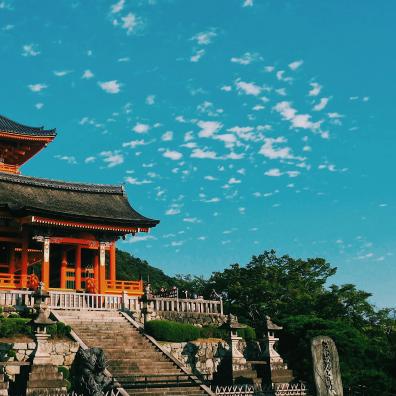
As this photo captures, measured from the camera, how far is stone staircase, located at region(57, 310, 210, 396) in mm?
20344

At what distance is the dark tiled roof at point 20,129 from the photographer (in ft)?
135

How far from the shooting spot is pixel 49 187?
128 ft

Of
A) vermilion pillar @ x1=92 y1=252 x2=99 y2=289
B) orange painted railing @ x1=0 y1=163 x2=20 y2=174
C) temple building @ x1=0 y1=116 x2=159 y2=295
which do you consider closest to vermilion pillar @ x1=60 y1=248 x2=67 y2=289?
temple building @ x1=0 y1=116 x2=159 y2=295

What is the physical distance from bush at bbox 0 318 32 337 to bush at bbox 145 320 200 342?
5524 millimetres

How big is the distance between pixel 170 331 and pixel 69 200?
51.5ft

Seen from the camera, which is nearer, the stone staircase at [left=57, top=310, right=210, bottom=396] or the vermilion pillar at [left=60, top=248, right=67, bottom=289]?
the stone staircase at [left=57, top=310, right=210, bottom=396]

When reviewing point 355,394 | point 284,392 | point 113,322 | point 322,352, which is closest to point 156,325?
point 113,322

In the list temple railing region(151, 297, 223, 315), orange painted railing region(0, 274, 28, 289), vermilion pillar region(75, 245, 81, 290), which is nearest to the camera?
temple railing region(151, 297, 223, 315)

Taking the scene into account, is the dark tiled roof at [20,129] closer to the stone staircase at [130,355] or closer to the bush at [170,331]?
the stone staircase at [130,355]

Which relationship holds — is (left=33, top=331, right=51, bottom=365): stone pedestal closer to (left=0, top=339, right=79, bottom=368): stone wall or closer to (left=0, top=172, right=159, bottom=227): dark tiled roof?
(left=0, top=339, right=79, bottom=368): stone wall

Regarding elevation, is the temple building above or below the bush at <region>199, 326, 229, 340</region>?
above

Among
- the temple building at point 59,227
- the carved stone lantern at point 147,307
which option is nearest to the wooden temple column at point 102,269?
the temple building at point 59,227

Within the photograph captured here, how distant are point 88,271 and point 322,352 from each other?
2452 centimetres

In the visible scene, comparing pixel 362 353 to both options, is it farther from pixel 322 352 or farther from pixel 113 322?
pixel 113 322
